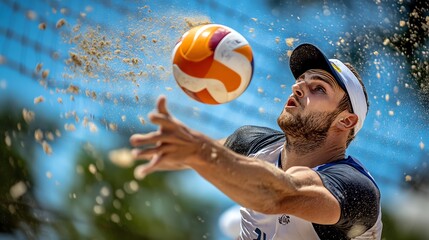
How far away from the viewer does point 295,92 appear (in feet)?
13.1

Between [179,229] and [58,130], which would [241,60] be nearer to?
[58,130]

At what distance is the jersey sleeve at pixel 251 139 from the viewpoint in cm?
434

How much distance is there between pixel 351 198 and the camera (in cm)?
332

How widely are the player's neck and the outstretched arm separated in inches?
29.1

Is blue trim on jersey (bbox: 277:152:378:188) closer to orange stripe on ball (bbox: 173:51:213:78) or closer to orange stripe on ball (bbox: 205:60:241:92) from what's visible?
orange stripe on ball (bbox: 205:60:241:92)

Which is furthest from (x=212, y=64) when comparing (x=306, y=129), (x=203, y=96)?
(x=306, y=129)

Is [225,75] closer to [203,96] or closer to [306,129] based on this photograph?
[203,96]

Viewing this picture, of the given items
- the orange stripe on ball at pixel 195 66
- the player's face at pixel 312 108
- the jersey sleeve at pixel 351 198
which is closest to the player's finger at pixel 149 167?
the jersey sleeve at pixel 351 198

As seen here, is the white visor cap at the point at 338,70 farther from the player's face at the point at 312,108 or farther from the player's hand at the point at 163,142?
the player's hand at the point at 163,142

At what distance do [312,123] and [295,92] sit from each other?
0.21 metres

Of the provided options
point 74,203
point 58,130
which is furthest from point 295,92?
point 74,203

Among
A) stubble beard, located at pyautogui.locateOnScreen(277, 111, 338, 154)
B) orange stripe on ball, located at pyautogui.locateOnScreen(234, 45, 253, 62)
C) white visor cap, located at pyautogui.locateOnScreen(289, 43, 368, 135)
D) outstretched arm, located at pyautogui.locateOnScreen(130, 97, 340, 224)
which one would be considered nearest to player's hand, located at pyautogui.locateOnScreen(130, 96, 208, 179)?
outstretched arm, located at pyautogui.locateOnScreen(130, 97, 340, 224)

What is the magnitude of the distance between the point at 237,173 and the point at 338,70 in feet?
5.03

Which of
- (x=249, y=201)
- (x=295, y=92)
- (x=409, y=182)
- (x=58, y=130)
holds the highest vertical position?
(x=409, y=182)
